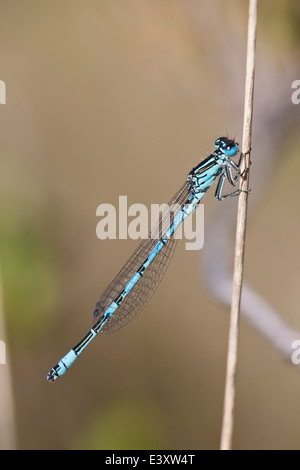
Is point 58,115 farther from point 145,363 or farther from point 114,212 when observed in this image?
point 145,363

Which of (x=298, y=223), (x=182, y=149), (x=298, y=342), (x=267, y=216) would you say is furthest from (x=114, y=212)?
(x=298, y=342)

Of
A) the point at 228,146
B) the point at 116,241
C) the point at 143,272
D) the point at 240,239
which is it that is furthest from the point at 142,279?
the point at 240,239

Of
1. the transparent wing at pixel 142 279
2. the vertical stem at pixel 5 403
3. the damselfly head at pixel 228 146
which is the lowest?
the vertical stem at pixel 5 403

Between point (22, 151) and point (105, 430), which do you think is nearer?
point (105, 430)

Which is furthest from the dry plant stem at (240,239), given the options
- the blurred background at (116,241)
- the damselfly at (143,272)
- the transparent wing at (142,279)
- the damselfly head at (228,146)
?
the blurred background at (116,241)

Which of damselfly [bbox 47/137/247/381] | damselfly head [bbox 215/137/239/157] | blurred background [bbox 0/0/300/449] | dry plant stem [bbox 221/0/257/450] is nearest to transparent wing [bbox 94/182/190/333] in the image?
damselfly [bbox 47/137/247/381]

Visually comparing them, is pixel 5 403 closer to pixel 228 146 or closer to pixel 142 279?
pixel 142 279

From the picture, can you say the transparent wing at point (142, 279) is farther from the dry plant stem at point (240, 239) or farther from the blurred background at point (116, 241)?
the dry plant stem at point (240, 239)
